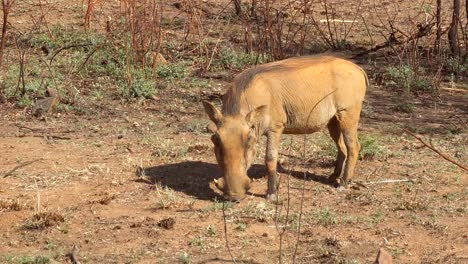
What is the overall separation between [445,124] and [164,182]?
276 cm

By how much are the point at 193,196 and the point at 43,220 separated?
3.33 ft

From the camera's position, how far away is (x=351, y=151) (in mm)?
6570

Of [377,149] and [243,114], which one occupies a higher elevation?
[243,114]

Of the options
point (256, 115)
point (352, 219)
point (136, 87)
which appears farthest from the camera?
point (136, 87)

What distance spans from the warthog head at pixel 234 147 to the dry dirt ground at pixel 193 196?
0.13m

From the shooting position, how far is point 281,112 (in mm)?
6320

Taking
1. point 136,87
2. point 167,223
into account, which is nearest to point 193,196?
point 167,223

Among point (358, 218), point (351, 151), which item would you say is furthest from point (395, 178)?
point (358, 218)

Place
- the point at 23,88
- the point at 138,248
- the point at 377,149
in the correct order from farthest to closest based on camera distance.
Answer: the point at 23,88, the point at 377,149, the point at 138,248

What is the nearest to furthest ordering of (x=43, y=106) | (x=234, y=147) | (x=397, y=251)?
(x=397, y=251)
(x=234, y=147)
(x=43, y=106)

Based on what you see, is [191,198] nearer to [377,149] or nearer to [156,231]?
[156,231]

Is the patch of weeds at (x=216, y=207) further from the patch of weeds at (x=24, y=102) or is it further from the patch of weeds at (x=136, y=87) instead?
the patch of weeds at (x=24, y=102)

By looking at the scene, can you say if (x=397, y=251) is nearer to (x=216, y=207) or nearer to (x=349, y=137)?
(x=216, y=207)

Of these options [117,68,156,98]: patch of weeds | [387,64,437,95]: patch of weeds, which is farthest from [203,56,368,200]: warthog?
[387,64,437,95]: patch of weeds
